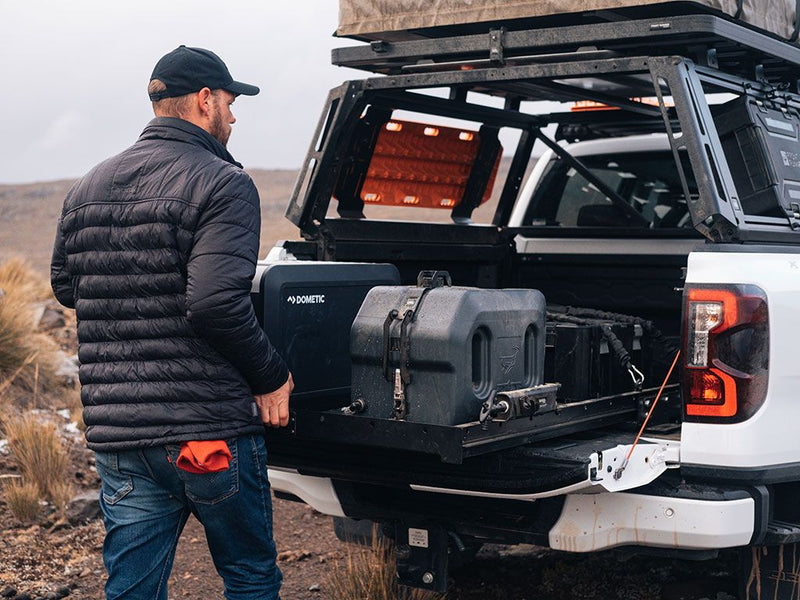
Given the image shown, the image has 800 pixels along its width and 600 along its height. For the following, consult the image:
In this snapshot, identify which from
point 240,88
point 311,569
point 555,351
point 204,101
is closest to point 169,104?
point 204,101

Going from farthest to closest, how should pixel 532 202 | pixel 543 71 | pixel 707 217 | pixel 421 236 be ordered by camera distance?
pixel 532 202 < pixel 421 236 < pixel 543 71 < pixel 707 217

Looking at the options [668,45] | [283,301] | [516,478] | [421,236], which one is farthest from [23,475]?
[668,45]

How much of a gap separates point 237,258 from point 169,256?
0.66 ft

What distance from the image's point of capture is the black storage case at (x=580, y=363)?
4121 millimetres

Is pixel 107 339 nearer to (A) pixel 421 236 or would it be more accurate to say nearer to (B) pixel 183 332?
(B) pixel 183 332

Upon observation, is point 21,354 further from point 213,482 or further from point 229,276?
point 229,276

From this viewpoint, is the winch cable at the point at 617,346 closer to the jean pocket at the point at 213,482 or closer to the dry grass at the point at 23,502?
the jean pocket at the point at 213,482

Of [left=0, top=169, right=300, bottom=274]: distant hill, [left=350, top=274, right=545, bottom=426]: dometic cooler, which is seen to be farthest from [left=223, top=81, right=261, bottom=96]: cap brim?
[left=0, top=169, right=300, bottom=274]: distant hill

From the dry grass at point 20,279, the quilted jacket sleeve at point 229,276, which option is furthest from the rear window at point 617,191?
the dry grass at point 20,279

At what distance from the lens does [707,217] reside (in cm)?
373

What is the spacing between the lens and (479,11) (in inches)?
173

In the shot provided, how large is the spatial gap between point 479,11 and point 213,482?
212 cm

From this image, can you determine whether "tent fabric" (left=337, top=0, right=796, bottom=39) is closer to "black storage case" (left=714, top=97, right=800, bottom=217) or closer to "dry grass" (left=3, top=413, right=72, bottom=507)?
"black storage case" (left=714, top=97, right=800, bottom=217)

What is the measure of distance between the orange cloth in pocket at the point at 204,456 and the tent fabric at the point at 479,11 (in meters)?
2.02
